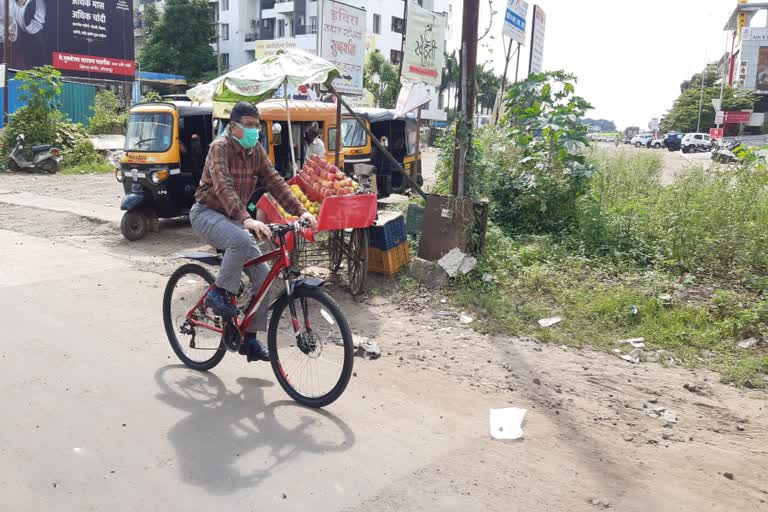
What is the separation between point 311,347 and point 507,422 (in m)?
1.36

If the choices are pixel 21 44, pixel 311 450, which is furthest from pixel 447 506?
pixel 21 44

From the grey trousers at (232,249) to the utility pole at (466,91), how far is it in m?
3.77

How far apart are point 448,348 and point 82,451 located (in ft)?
9.88

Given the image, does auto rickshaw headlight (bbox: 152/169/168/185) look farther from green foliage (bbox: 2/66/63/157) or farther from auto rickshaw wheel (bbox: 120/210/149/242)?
green foliage (bbox: 2/66/63/157)

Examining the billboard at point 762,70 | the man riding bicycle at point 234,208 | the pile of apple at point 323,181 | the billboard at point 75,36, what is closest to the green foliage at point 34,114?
the billboard at point 75,36

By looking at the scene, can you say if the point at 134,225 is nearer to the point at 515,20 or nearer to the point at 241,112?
the point at 241,112

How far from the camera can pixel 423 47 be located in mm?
10172

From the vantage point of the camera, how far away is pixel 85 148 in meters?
21.0

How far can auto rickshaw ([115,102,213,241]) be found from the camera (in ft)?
34.7

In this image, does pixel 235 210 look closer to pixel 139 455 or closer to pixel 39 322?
pixel 139 455

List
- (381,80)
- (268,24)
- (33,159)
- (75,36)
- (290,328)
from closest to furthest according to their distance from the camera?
(290,328), (33,159), (75,36), (381,80), (268,24)

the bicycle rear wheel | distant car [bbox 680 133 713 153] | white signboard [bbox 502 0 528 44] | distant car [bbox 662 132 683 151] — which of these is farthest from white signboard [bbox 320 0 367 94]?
distant car [bbox 662 132 683 151]

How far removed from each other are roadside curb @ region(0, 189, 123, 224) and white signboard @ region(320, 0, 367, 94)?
199 inches

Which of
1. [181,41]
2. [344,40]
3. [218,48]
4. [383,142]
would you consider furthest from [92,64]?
[344,40]
